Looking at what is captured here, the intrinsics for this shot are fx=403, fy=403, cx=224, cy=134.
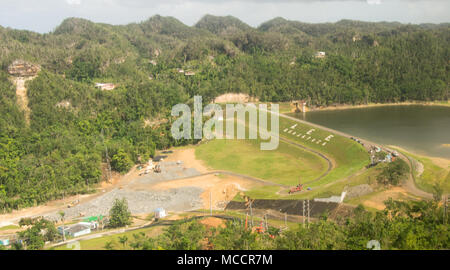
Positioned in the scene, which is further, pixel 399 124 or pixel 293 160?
pixel 399 124

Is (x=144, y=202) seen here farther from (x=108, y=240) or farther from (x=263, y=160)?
(x=263, y=160)

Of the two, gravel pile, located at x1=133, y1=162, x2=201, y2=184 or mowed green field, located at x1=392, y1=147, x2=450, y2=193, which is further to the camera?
gravel pile, located at x1=133, y1=162, x2=201, y2=184

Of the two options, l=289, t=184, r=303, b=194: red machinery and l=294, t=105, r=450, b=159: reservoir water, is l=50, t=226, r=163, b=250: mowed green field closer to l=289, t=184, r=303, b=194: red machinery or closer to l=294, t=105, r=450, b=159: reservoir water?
l=289, t=184, r=303, b=194: red machinery

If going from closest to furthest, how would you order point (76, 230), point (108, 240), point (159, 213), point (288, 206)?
1. point (108, 240)
2. point (76, 230)
3. point (288, 206)
4. point (159, 213)

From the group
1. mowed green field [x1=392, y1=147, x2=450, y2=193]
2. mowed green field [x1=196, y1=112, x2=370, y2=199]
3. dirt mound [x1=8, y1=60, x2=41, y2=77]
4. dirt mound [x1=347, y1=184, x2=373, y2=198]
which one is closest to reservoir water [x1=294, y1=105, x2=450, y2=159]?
mowed green field [x1=196, y1=112, x2=370, y2=199]

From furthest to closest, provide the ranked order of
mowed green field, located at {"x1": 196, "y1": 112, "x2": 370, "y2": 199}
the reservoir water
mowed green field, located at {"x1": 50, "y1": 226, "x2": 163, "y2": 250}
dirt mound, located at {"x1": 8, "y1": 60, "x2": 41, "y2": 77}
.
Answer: dirt mound, located at {"x1": 8, "y1": 60, "x2": 41, "y2": 77} → the reservoir water → mowed green field, located at {"x1": 196, "y1": 112, "x2": 370, "y2": 199} → mowed green field, located at {"x1": 50, "y1": 226, "x2": 163, "y2": 250}

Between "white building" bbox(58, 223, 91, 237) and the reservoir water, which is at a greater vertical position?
the reservoir water

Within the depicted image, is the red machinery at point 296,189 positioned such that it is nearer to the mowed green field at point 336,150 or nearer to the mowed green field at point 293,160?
the mowed green field at point 293,160

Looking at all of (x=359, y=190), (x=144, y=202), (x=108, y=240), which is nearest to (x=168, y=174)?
(x=144, y=202)
